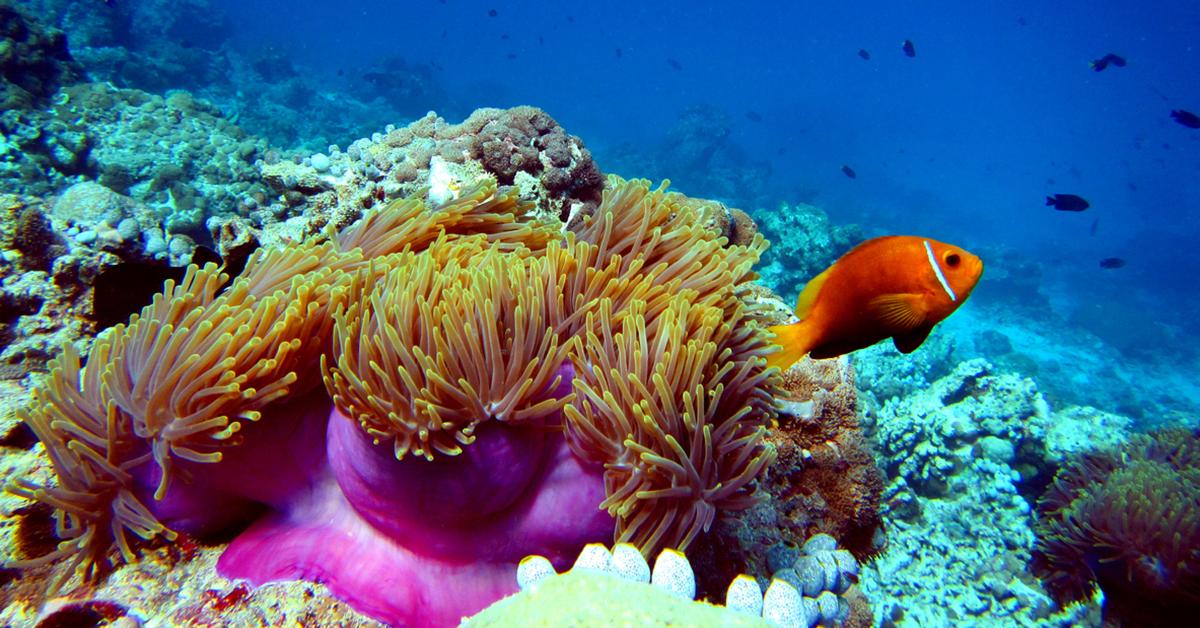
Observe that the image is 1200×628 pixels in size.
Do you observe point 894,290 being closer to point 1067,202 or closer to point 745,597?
point 745,597


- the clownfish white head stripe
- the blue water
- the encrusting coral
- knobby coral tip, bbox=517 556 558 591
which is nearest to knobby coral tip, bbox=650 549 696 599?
the encrusting coral

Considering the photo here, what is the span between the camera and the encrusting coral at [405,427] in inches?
71.0

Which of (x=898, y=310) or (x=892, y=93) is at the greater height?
(x=898, y=310)

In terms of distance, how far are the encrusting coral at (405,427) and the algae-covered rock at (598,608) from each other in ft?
1.73

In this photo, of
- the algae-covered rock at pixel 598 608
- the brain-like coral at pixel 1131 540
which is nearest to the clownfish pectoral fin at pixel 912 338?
the algae-covered rock at pixel 598 608

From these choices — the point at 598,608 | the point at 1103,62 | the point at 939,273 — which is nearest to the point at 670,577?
the point at 598,608

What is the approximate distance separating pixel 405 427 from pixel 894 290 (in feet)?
5.85

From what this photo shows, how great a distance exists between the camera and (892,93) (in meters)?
86.3

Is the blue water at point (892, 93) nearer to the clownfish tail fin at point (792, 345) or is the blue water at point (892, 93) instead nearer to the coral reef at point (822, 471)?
the coral reef at point (822, 471)

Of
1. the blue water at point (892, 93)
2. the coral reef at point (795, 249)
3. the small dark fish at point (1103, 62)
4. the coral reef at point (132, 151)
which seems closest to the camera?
the coral reef at point (132, 151)

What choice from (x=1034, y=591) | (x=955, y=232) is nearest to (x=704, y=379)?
(x=1034, y=591)

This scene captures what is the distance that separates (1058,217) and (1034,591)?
60.1 meters

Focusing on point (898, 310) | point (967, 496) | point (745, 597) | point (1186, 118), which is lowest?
point (967, 496)

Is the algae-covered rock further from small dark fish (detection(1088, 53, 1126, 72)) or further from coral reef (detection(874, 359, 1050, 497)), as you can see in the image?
small dark fish (detection(1088, 53, 1126, 72))
